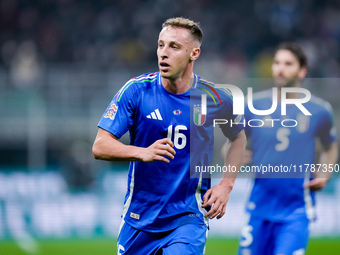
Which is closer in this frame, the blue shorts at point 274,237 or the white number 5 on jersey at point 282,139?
the blue shorts at point 274,237

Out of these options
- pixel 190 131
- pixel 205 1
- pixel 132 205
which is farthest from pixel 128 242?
pixel 205 1

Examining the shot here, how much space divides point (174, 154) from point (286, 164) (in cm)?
192

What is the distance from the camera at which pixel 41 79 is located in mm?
15398

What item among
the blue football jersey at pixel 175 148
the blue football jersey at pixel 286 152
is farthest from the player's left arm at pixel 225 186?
the blue football jersey at pixel 286 152

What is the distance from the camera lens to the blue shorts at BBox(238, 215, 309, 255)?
19.1ft

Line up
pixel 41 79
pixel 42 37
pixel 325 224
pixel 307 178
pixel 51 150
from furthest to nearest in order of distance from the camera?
pixel 42 37 < pixel 41 79 < pixel 51 150 < pixel 325 224 < pixel 307 178

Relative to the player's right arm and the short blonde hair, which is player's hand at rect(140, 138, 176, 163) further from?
the short blonde hair

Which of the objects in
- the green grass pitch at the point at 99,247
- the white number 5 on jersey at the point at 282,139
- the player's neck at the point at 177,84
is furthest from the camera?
the green grass pitch at the point at 99,247

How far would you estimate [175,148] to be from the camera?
4.71m

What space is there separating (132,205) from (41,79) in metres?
11.1

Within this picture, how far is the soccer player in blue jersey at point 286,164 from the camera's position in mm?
5988

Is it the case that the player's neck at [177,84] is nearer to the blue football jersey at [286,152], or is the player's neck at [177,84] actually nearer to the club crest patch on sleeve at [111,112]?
the club crest patch on sleeve at [111,112]

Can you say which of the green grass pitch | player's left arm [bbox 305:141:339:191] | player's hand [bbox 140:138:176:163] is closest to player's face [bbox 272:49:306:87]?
player's left arm [bbox 305:141:339:191]

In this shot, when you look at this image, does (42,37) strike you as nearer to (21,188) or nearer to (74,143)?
(74,143)
